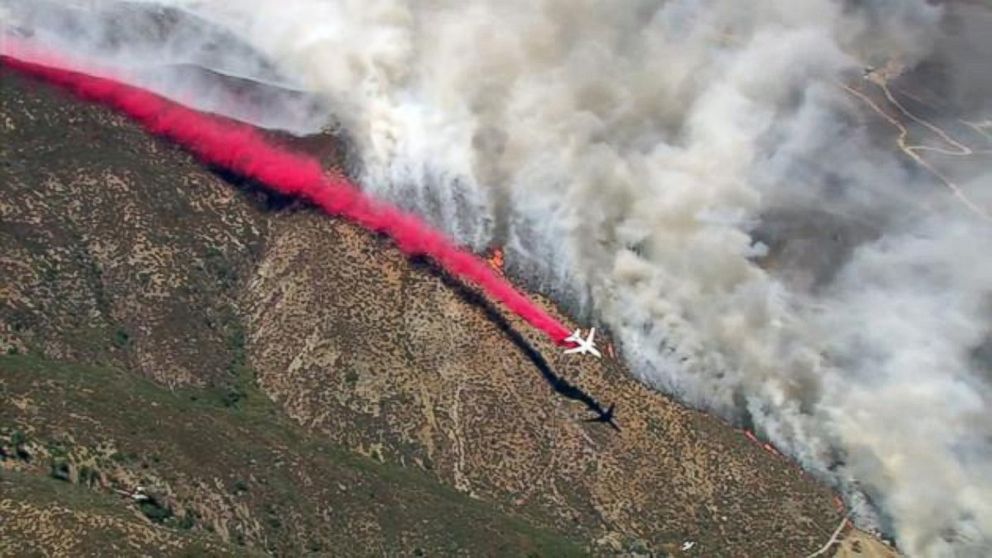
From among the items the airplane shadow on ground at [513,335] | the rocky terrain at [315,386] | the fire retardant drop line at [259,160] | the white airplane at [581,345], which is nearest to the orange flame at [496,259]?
the fire retardant drop line at [259,160]

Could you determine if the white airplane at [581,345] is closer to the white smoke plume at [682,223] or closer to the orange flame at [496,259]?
the white smoke plume at [682,223]

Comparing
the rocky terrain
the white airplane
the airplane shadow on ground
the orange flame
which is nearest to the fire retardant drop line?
the orange flame

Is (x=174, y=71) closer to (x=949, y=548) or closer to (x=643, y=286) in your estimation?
(x=643, y=286)

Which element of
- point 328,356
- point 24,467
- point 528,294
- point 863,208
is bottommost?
point 24,467

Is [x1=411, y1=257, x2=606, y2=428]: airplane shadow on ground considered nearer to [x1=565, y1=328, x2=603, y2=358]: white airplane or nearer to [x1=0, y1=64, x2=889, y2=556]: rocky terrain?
[x1=0, y1=64, x2=889, y2=556]: rocky terrain

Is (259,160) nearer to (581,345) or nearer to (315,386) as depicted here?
(315,386)

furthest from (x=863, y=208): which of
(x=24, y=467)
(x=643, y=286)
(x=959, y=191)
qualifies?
(x=24, y=467)

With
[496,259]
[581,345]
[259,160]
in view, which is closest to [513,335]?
[581,345]
